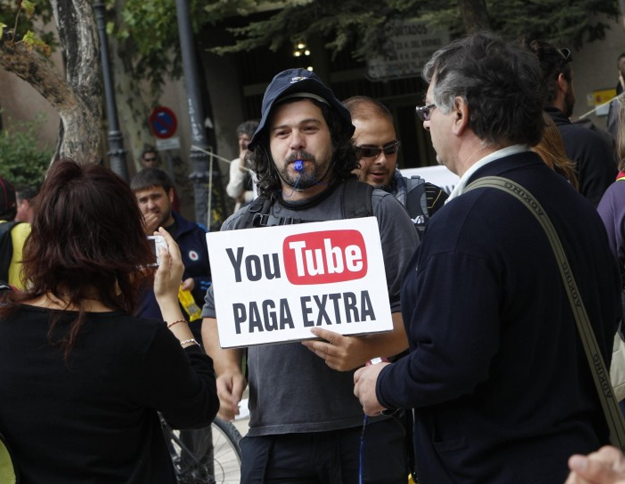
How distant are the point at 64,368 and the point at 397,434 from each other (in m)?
1.30

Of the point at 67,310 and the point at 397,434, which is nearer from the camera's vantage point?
the point at 67,310

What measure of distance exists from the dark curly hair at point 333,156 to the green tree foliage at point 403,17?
10.6 m

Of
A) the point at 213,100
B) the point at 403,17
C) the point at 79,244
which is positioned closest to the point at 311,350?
the point at 79,244

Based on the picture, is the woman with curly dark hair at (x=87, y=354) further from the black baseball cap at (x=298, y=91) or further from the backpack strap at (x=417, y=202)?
the backpack strap at (x=417, y=202)

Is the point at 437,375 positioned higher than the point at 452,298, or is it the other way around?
the point at 452,298

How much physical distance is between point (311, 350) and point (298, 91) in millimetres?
994

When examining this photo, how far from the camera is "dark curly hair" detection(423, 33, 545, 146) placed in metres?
2.79

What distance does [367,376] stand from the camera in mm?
2971

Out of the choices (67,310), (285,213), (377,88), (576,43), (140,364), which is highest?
(377,88)

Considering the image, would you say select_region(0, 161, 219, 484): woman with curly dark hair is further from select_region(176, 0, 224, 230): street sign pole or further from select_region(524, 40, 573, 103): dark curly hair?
select_region(176, 0, 224, 230): street sign pole

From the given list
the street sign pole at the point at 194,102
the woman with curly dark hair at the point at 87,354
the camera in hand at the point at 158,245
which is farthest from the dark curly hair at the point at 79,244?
the street sign pole at the point at 194,102

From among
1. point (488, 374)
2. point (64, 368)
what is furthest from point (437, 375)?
point (64, 368)

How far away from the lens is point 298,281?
3.38m

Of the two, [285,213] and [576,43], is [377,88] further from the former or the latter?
[285,213]
